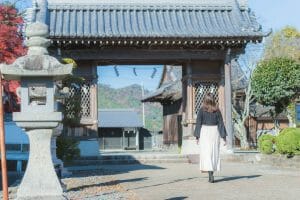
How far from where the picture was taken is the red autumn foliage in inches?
684

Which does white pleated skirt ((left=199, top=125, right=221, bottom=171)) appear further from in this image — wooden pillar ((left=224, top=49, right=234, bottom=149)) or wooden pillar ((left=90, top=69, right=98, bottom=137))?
wooden pillar ((left=90, top=69, right=98, bottom=137))

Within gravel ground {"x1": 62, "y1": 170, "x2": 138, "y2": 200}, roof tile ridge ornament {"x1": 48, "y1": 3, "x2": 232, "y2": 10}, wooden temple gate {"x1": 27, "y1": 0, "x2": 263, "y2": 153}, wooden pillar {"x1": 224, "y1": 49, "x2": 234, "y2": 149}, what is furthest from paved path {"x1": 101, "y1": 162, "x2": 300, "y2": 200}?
roof tile ridge ornament {"x1": 48, "y1": 3, "x2": 232, "y2": 10}

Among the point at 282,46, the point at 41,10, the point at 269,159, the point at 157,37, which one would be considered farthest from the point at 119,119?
the point at 269,159

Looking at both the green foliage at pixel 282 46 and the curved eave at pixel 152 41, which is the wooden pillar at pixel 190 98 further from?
the green foliage at pixel 282 46

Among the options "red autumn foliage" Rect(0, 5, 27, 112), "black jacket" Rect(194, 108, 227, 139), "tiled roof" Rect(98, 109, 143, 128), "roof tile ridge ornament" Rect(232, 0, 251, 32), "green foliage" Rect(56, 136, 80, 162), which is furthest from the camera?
"tiled roof" Rect(98, 109, 143, 128)

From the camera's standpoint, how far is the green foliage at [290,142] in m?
15.2

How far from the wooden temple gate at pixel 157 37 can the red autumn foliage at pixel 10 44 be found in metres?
0.94

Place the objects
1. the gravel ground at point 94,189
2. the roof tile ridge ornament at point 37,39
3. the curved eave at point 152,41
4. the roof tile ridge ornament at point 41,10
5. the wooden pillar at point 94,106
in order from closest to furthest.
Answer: the roof tile ridge ornament at point 37,39 < the gravel ground at point 94,189 < the curved eave at point 152,41 < the roof tile ridge ornament at point 41,10 < the wooden pillar at point 94,106

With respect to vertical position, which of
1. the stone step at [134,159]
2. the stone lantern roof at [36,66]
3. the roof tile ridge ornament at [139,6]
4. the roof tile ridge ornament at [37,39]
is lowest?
the stone step at [134,159]

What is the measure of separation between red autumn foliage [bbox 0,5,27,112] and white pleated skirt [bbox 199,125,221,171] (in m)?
7.03

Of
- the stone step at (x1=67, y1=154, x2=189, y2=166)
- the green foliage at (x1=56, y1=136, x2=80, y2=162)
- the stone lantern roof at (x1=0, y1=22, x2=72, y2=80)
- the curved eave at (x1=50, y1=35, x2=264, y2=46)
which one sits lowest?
the stone step at (x1=67, y1=154, x2=189, y2=166)

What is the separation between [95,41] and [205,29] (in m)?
4.09

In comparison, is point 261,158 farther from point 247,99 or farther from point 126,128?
point 126,128

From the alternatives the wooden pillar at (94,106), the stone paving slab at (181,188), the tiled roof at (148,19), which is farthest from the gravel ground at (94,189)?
the tiled roof at (148,19)
